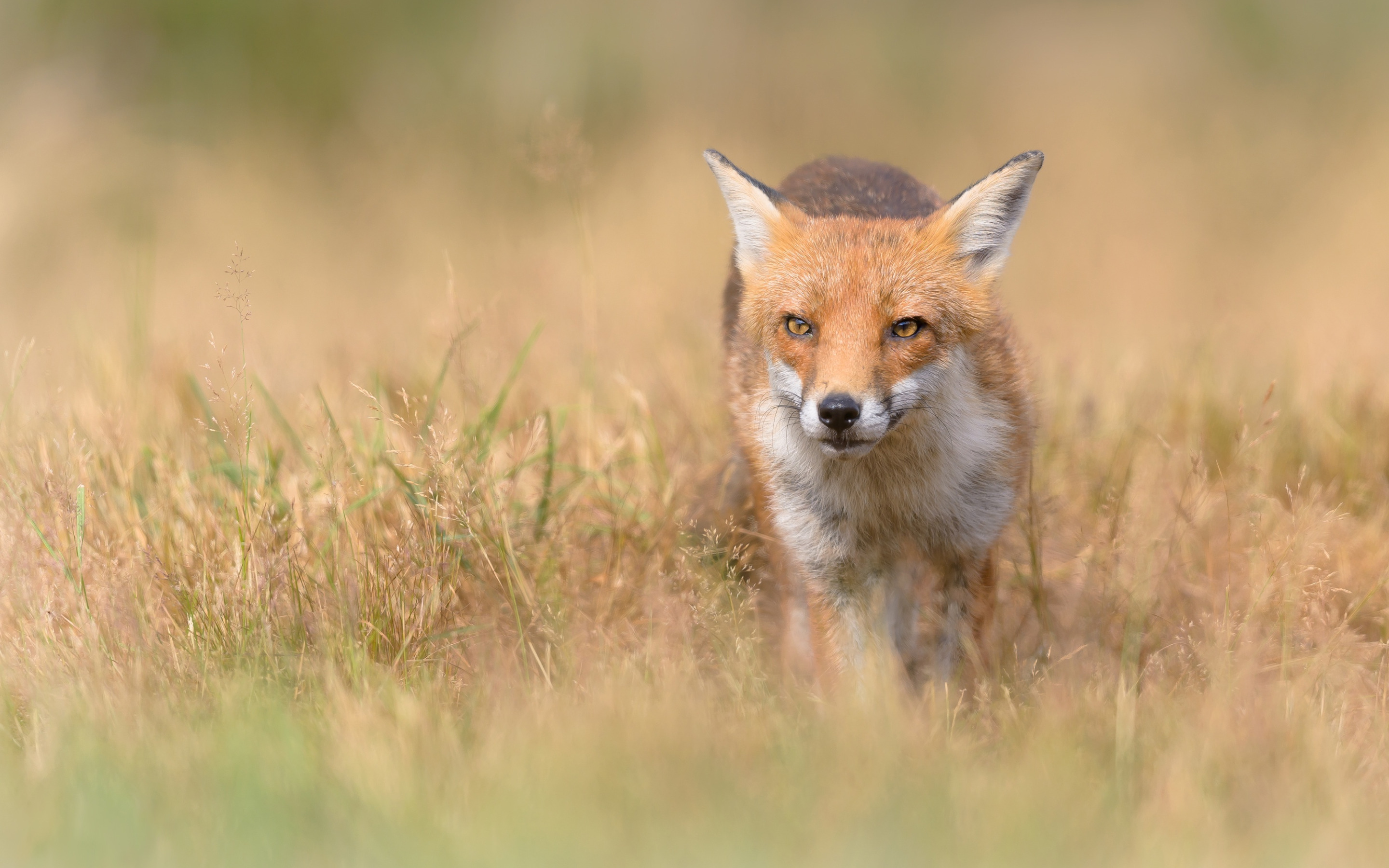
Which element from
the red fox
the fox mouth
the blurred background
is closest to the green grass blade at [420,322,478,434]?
the red fox

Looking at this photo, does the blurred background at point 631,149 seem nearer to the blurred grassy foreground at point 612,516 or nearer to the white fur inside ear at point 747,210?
the blurred grassy foreground at point 612,516

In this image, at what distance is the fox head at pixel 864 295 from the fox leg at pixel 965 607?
29.8 inches

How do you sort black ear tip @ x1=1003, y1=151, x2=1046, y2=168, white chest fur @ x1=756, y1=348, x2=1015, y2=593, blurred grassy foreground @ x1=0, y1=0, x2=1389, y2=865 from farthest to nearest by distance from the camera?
white chest fur @ x1=756, y1=348, x2=1015, y2=593
black ear tip @ x1=1003, y1=151, x2=1046, y2=168
blurred grassy foreground @ x1=0, y1=0, x2=1389, y2=865

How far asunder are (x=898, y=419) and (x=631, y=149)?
8084 mm

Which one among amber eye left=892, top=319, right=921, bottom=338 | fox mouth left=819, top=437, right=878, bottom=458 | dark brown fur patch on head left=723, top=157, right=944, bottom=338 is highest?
dark brown fur patch on head left=723, top=157, right=944, bottom=338

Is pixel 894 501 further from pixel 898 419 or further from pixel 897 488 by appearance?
pixel 898 419

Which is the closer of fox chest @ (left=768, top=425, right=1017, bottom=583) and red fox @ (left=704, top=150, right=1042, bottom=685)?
red fox @ (left=704, top=150, right=1042, bottom=685)

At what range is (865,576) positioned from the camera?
13.1 ft

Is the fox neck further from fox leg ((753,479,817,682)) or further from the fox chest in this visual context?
fox leg ((753,479,817,682))

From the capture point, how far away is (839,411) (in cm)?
316

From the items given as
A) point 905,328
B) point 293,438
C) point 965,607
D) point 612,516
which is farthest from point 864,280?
point 293,438

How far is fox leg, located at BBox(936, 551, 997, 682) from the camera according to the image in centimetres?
393

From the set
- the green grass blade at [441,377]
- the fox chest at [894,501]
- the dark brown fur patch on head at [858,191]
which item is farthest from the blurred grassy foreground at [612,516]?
the dark brown fur patch on head at [858,191]

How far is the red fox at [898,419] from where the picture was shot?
3.57 metres
